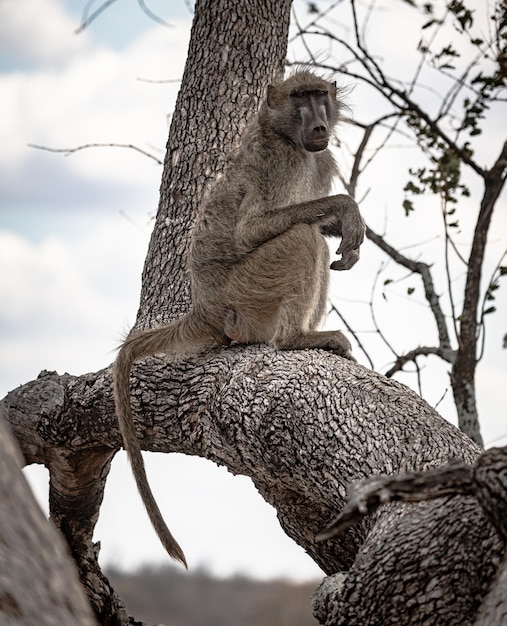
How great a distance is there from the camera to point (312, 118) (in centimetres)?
453

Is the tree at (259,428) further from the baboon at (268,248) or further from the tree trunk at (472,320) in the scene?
the tree trunk at (472,320)

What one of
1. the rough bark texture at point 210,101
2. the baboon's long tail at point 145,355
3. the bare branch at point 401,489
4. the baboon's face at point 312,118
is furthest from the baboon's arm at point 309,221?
the bare branch at point 401,489

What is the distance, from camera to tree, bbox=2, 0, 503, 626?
2.83 m

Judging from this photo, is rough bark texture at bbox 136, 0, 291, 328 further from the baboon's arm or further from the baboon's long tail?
the baboon's arm

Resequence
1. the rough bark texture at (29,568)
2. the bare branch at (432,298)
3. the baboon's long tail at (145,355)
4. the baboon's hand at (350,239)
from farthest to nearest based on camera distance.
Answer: the bare branch at (432,298) < the baboon's hand at (350,239) < the baboon's long tail at (145,355) < the rough bark texture at (29,568)

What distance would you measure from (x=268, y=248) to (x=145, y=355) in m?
0.86

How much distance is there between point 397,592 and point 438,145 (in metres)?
4.56

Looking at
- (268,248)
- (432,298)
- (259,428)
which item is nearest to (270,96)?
(268,248)

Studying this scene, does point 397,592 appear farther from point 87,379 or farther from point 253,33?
point 253,33

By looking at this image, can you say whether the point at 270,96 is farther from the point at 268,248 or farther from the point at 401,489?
the point at 401,489

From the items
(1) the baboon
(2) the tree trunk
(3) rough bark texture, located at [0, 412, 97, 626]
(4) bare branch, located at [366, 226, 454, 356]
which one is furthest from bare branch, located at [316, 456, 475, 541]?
(4) bare branch, located at [366, 226, 454, 356]

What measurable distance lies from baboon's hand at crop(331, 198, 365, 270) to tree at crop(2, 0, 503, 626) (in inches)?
18.7

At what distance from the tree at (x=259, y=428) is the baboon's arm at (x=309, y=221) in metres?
0.55

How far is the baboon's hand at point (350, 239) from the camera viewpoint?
4.30 metres
